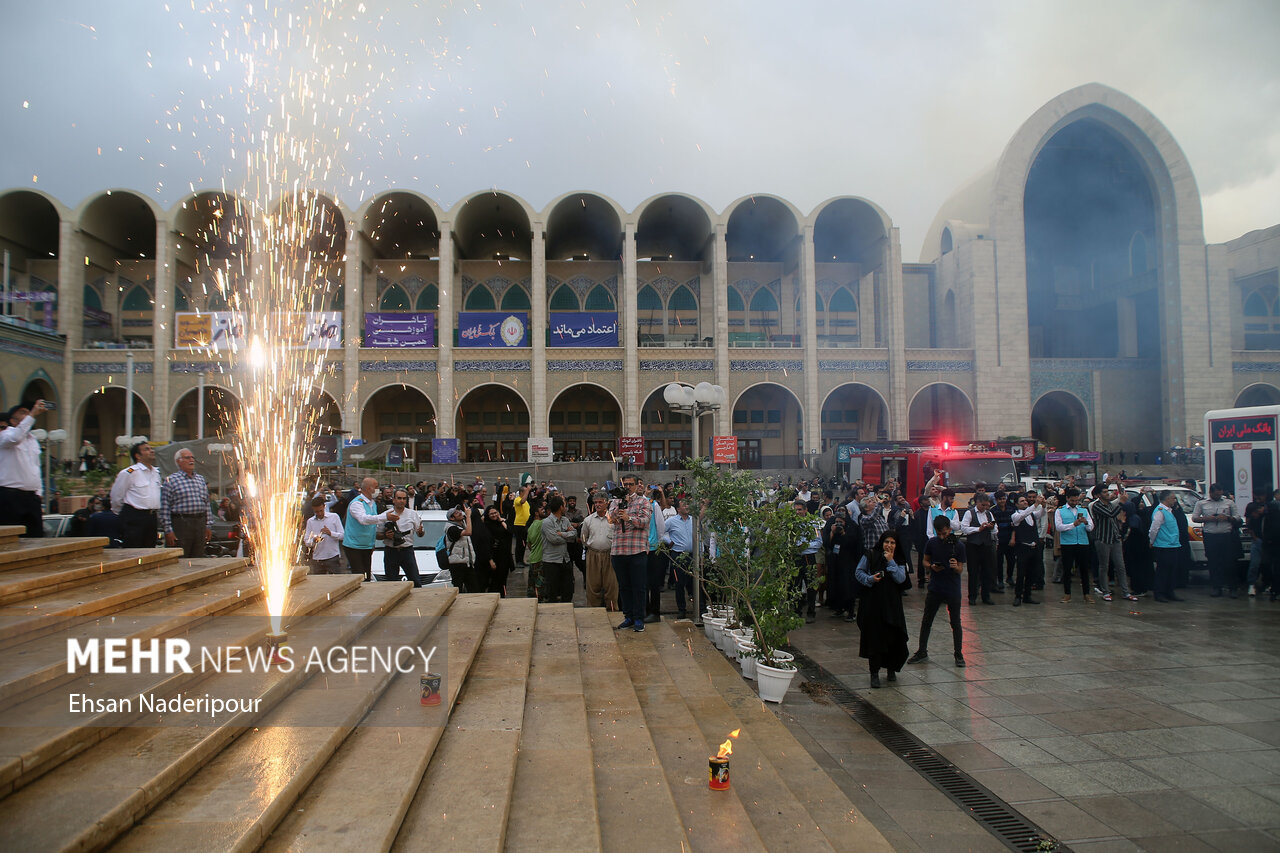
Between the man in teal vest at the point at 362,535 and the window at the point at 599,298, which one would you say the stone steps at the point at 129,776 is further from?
the window at the point at 599,298

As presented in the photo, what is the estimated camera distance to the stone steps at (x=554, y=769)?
293 centimetres

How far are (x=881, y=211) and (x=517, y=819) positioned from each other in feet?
90.7

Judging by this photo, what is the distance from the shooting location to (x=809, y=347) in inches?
1053

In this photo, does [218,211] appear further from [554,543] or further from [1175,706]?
[1175,706]

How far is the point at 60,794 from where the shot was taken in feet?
7.71

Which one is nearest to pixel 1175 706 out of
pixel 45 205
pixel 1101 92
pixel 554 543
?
pixel 554 543

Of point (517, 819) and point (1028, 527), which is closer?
point (517, 819)

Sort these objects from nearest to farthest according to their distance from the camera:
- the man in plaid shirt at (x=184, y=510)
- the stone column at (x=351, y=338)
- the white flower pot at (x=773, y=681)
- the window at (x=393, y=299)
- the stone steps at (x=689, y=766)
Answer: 1. the stone steps at (x=689, y=766)
2. the white flower pot at (x=773, y=681)
3. the man in plaid shirt at (x=184, y=510)
4. the stone column at (x=351, y=338)
5. the window at (x=393, y=299)

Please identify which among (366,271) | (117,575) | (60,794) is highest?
(366,271)

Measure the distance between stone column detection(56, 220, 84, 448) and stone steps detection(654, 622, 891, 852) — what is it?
26.9 metres

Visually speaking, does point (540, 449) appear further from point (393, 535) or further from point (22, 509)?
point (22, 509)

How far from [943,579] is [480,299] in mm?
26267

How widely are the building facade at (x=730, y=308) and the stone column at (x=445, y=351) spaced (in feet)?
0.29

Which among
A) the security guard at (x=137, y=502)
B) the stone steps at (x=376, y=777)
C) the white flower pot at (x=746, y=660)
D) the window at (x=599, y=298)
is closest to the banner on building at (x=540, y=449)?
the window at (x=599, y=298)
